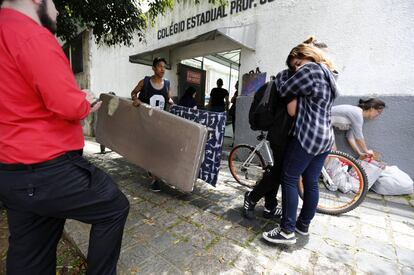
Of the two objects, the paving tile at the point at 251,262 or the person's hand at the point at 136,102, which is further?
the person's hand at the point at 136,102

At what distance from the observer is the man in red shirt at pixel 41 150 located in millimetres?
1096

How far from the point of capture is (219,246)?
2383 millimetres

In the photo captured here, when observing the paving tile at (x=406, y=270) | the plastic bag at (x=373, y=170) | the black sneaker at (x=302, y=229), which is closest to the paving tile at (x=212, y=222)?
the black sneaker at (x=302, y=229)

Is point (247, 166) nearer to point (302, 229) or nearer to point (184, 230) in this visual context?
point (302, 229)

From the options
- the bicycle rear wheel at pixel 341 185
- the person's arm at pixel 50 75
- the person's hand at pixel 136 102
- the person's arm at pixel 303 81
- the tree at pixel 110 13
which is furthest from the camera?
the tree at pixel 110 13

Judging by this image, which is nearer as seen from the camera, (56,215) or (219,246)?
(56,215)

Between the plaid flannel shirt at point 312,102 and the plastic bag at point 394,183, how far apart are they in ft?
8.14

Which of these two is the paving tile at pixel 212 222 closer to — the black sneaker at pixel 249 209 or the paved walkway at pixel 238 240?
the paved walkway at pixel 238 240

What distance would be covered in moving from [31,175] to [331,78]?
2148 mm

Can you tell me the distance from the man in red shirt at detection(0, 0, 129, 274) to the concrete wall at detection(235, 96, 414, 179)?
4.40 metres

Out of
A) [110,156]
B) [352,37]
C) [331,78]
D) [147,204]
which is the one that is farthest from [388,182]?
[110,156]

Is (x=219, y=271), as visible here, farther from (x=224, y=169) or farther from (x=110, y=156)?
(x=110, y=156)

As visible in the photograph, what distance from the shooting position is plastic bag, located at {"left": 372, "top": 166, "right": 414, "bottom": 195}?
387cm

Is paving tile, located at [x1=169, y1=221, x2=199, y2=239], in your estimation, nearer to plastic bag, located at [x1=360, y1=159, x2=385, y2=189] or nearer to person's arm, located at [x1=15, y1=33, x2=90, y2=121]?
person's arm, located at [x1=15, y1=33, x2=90, y2=121]
